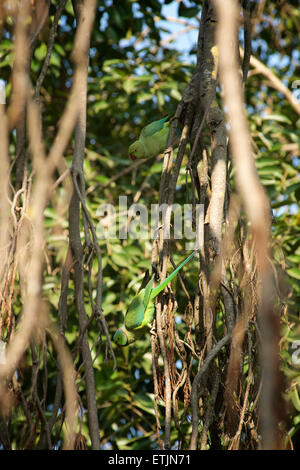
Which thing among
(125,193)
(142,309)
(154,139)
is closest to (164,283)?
(142,309)

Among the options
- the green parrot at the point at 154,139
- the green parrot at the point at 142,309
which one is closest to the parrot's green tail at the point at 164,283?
the green parrot at the point at 142,309

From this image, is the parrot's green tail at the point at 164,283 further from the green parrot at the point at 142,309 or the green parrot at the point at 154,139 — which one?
the green parrot at the point at 154,139

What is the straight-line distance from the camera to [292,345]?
1.98m

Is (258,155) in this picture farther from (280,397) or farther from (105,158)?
(280,397)

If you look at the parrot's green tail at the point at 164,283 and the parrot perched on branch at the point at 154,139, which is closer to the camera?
the parrot's green tail at the point at 164,283

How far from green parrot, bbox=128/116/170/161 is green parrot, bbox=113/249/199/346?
1.63 ft

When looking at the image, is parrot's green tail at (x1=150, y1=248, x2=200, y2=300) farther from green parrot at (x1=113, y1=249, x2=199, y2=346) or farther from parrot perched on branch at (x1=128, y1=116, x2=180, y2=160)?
parrot perched on branch at (x1=128, y1=116, x2=180, y2=160)

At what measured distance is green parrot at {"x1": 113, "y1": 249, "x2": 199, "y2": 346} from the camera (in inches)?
54.7

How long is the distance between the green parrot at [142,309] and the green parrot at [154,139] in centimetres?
50

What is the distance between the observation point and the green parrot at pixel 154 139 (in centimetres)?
173
